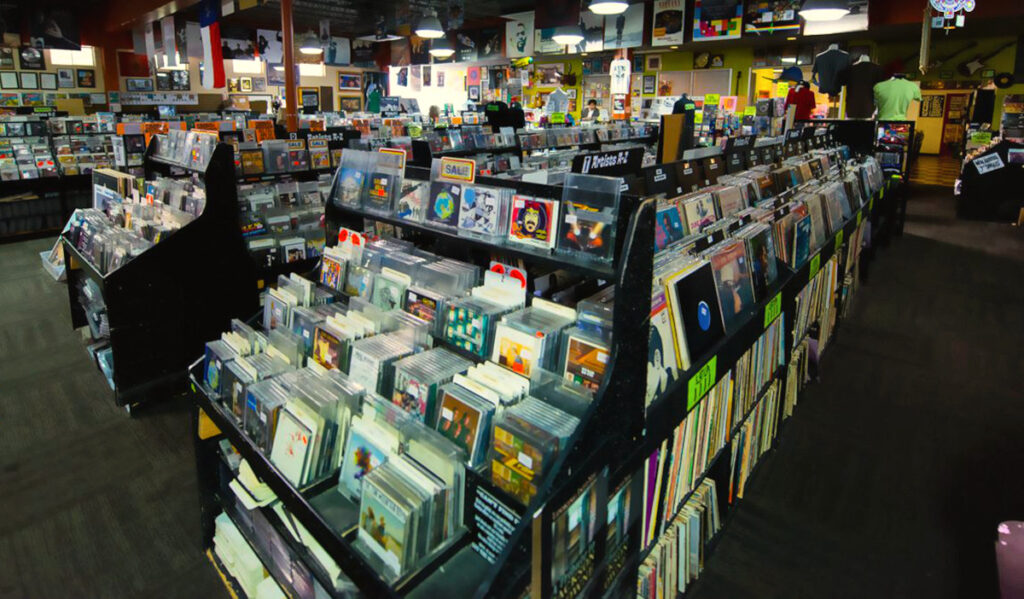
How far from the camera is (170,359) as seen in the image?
12.1 ft

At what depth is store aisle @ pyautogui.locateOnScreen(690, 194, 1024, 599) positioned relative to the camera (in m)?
2.36

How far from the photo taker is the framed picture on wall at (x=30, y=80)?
1405cm

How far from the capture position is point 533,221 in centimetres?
176

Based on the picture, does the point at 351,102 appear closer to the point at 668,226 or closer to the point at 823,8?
the point at 823,8

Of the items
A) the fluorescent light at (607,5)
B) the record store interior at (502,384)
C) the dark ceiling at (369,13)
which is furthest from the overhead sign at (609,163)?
the dark ceiling at (369,13)

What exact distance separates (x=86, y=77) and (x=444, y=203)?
17312 mm

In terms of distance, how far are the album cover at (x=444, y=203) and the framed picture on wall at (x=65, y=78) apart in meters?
17.1

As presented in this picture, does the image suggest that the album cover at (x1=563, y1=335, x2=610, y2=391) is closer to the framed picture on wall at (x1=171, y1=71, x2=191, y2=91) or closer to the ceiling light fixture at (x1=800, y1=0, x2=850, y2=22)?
the ceiling light fixture at (x1=800, y1=0, x2=850, y2=22)

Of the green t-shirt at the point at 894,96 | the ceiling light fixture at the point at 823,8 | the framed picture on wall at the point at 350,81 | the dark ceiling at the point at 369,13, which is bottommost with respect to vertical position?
the green t-shirt at the point at 894,96

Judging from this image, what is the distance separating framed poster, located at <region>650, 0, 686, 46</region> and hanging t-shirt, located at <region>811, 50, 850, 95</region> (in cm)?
351

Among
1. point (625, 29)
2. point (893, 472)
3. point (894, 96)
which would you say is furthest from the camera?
point (625, 29)

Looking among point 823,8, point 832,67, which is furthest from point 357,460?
point 832,67

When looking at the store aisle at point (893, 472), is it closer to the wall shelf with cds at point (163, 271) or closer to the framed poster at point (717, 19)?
the wall shelf with cds at point (163, 271)

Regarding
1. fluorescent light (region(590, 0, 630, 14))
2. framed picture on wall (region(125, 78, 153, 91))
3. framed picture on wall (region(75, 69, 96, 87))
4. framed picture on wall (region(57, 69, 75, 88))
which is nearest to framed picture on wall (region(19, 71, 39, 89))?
framed picture on wall (region(57, 69, 75, 88))
